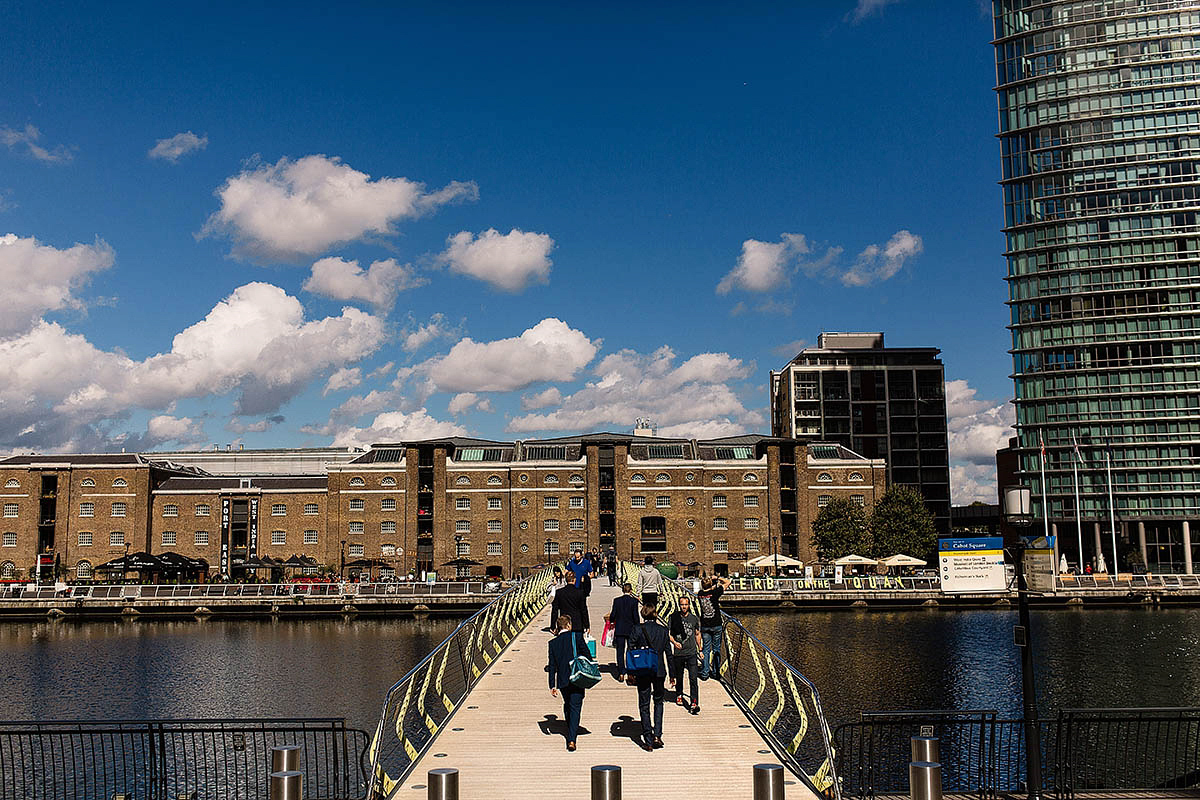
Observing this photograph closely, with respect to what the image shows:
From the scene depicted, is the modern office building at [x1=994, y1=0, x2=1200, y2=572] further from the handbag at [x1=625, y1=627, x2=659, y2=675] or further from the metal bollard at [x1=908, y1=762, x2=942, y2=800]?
the metal bollard at [x1=908, y1=762, x2=942, y2=800]

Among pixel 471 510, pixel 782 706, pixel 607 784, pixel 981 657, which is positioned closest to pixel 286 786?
pixel 607 784

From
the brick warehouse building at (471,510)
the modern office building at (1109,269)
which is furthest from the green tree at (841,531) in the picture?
the modern office building at (1109,269)

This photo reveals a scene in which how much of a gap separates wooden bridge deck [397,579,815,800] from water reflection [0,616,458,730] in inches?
455

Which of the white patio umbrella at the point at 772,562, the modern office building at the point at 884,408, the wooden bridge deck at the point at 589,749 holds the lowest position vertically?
the wooden bridge deck at the point at 589,749

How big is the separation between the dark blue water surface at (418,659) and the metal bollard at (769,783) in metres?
18.7

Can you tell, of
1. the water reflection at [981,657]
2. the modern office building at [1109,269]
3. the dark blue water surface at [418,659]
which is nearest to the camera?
the water reflection at [981,657]

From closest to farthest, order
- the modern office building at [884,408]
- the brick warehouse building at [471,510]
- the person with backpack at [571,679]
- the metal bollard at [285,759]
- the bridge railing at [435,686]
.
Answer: the metal bollard at [285,759]
the bridge railing at [435,686]
the person with backpack at [571,679]
the brick warehouse building at [471,510]
the modern office building at [884,408]

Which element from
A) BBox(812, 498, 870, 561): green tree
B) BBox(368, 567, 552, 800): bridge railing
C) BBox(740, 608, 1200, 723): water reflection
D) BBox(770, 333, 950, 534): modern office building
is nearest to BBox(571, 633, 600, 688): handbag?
BBox(368, 567, 552, 800): bridge railing

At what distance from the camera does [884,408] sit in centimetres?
12662

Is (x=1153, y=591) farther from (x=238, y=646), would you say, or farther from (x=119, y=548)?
(x=119, y=548)

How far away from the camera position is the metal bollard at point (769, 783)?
30.3ft

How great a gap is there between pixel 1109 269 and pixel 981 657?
64.9 meters

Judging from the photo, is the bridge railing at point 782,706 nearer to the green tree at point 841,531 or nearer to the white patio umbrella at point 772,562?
the white patio umbrella at point 772,562

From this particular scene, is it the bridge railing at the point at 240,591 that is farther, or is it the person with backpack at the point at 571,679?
the bridge railing at the point at 240,591
